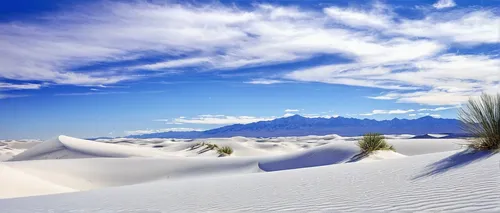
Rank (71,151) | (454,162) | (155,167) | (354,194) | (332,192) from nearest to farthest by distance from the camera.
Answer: (354,194), (332,192), (454,162), (155,167), (71,151)

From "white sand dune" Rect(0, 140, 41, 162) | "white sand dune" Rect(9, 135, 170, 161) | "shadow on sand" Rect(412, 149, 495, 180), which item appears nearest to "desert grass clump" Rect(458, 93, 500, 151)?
"shadow on sand" Rect(412, 149, 495, 180)

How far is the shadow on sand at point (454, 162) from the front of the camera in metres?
6.95

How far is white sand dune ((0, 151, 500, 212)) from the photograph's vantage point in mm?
4828

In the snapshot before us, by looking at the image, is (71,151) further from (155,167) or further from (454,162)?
(454,162)

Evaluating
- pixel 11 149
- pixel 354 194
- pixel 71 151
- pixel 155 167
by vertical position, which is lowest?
pixel 354 194

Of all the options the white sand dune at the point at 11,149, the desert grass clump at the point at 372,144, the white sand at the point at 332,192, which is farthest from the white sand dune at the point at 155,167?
the white sand dune at the point at 11,149

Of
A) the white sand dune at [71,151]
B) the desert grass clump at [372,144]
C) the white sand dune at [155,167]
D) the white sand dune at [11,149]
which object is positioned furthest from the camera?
the white sand dune at [11,149]

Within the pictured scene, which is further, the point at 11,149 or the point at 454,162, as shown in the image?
the point at 11,149

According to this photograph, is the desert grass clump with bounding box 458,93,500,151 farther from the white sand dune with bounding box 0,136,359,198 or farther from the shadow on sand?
the white sand dune with bounding box 0,136,359,198

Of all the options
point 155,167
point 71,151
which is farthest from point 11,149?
point 155,167

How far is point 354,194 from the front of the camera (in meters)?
6.03

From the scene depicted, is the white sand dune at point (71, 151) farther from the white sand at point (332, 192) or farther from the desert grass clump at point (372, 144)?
the desert grass clump at point (372, 144)

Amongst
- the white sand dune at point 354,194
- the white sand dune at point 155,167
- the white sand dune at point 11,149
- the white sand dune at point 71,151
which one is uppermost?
the white sand dune at point 11,149

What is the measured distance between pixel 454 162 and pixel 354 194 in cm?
259
